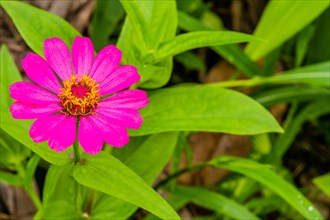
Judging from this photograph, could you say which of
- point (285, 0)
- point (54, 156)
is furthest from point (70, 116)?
point (285, 0)

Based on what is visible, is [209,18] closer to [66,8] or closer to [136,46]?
[66,8]

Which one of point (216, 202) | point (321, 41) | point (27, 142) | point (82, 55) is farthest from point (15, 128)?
point (321, 41)

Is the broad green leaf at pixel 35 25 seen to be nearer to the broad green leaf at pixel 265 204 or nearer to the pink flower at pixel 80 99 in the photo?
the pink flower at pixel 80 99

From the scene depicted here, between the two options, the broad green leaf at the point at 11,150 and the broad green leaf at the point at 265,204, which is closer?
the broad green leaf at the point at 11,150

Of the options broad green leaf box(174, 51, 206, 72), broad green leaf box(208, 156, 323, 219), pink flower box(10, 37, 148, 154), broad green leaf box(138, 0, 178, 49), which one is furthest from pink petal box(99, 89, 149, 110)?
broad green leaf box(174, 51, 206, 72)

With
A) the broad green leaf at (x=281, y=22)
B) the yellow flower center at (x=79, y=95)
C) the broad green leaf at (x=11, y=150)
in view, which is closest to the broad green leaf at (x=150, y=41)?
the yellow flower center at (x=79, y=95)

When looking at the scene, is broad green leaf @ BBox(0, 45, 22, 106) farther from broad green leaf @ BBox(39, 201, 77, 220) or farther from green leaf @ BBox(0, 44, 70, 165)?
broad green leaf @ BBox(39, 201, 77, 220)
